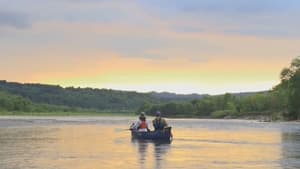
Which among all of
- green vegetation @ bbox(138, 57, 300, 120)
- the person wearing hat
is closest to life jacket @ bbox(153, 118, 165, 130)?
the person wearing hat

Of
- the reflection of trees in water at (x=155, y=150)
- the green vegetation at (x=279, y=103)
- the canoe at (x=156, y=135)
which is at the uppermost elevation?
the green vegetation at (x=279, y=103)

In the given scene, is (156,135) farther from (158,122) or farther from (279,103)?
(279,103)

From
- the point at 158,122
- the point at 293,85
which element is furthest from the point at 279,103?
the point at 158,122

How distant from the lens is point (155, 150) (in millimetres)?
39781

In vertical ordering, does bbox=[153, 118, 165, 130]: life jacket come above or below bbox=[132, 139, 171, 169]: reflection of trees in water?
above

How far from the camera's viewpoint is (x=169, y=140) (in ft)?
156

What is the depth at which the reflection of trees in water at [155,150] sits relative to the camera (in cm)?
3188

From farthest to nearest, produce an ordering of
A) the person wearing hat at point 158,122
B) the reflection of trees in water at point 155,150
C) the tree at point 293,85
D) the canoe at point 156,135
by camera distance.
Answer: the tree at point 293,85 < the person wearing hat at point 158,122 < the canoe at point 156,135 < the reflection of trees in water at point 155,150

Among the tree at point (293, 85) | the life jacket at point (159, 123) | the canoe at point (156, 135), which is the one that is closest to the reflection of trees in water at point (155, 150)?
the canoe at point (156, 135)

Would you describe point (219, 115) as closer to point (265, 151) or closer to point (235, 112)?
point (235, 112)

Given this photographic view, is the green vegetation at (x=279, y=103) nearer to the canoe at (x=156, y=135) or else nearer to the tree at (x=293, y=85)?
the tree at (x=293, y=85)

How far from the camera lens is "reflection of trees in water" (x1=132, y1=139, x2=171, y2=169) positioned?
31875 mm

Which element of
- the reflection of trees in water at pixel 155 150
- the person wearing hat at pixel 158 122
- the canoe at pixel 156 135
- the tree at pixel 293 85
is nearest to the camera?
the reflection of trees in water at pixel 155 150

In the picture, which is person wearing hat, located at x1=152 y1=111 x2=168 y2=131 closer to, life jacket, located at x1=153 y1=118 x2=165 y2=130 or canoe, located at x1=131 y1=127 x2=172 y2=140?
life jacket, located at x1=153 y1=118 x2=165 y2=130
